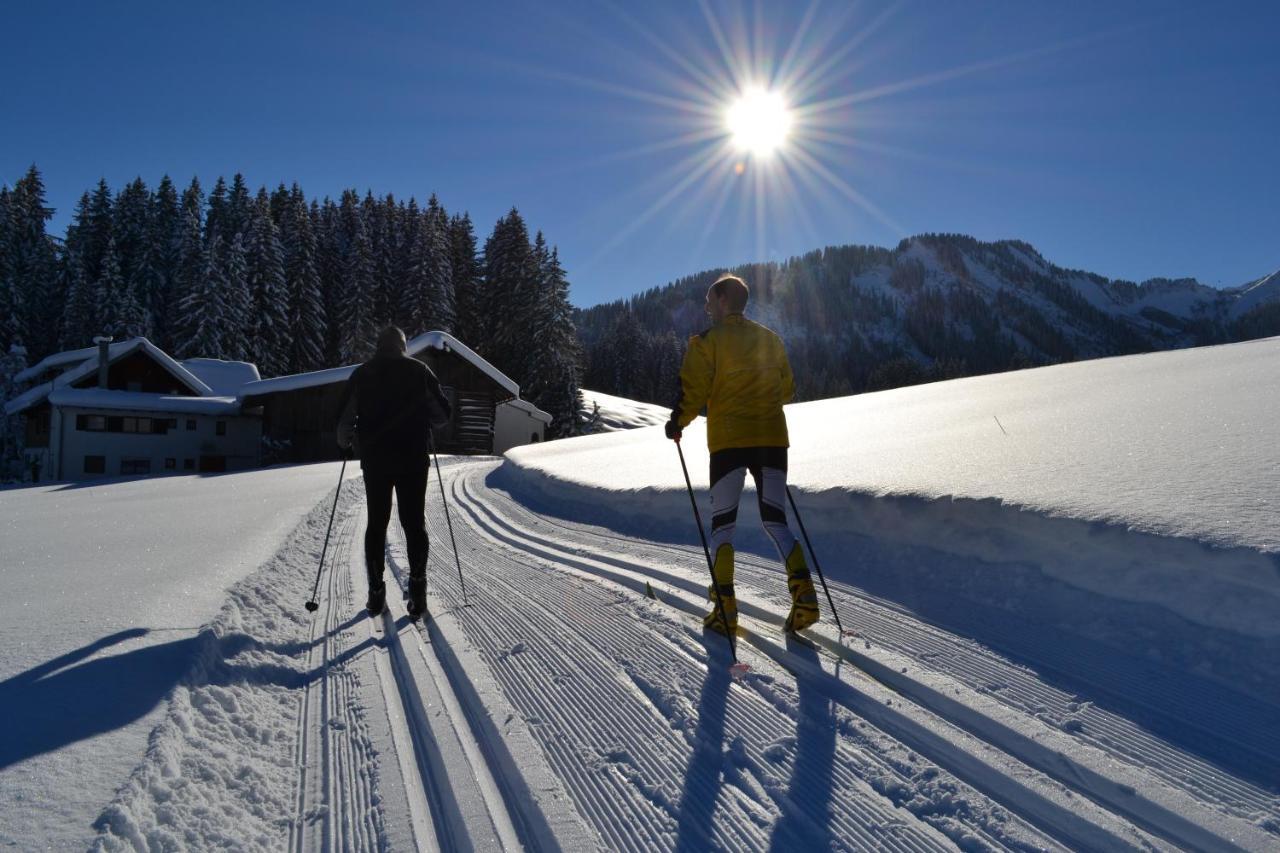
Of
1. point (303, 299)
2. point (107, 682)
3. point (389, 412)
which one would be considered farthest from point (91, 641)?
point (303, 299)

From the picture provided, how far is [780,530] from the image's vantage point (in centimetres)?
347

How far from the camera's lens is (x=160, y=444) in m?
29.0

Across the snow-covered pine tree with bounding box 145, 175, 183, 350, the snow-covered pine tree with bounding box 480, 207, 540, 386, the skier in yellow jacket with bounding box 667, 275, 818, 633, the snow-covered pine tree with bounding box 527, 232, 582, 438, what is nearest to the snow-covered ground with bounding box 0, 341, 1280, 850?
the skier in yellow jacket with bounding box 667, 275, 818, 633

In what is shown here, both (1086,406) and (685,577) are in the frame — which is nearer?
(685,577)

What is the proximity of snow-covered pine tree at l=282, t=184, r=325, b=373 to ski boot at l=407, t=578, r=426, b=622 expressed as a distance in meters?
47.4

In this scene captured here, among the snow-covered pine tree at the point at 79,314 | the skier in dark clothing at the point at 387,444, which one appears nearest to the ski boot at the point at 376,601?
the skier in dark clothing at the point at 387,444

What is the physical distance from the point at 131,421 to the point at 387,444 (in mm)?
32043

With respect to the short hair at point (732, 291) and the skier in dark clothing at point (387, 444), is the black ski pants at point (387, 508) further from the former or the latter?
the short hair at point (732, 291)

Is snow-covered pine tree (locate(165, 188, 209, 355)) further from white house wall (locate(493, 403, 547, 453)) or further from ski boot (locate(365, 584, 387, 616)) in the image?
ski boot (locate(365, 584, 387, 616))

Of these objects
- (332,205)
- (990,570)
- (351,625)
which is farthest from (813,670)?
(332,205)

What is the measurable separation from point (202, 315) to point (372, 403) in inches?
1748

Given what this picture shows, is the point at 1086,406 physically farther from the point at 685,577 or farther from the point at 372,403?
the point at 372,403

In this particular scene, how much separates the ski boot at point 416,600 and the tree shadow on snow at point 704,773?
2048mm

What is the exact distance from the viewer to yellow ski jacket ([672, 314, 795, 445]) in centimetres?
354
